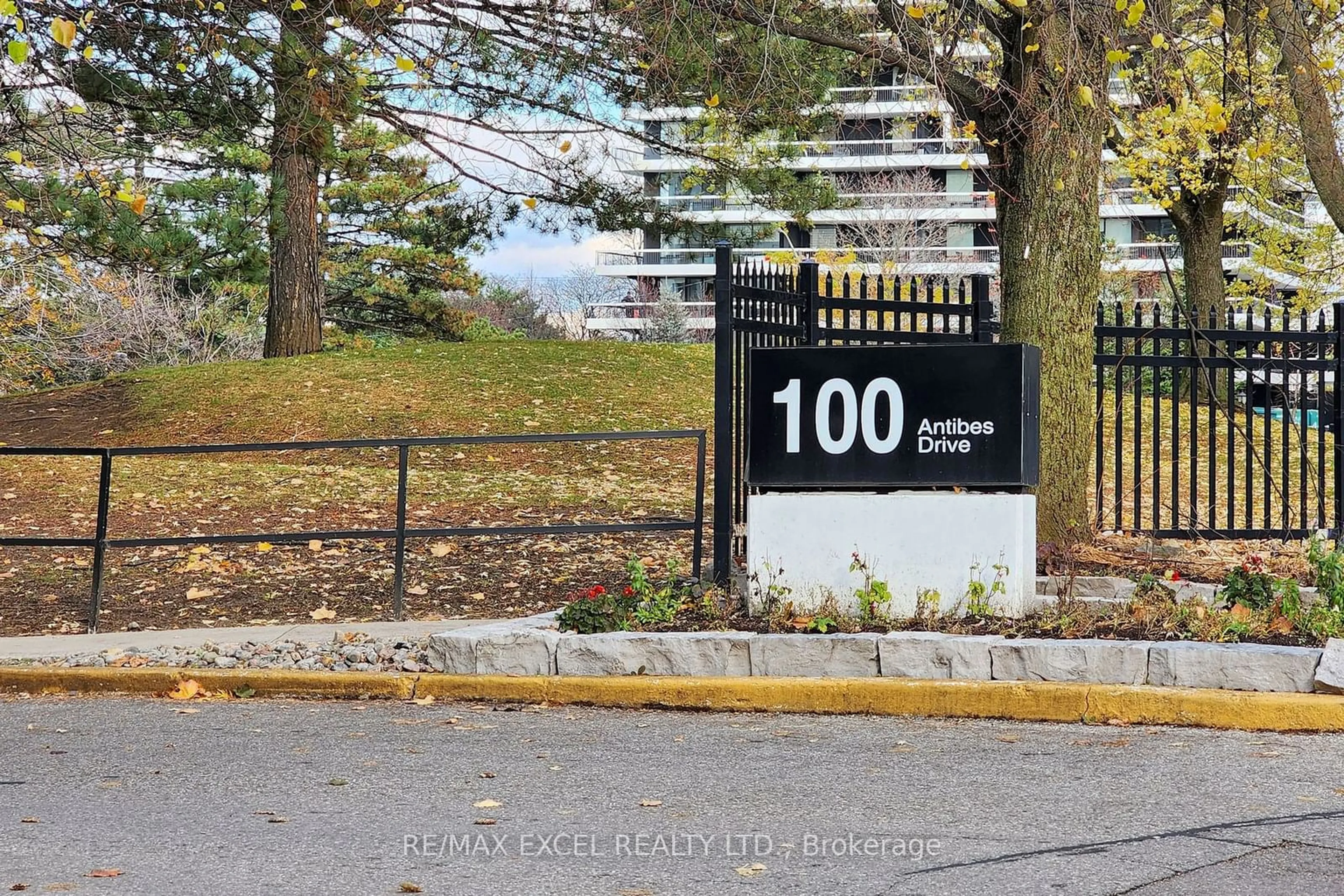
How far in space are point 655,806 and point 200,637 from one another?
4.95 meters

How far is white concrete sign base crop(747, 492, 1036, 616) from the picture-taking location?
7.69m

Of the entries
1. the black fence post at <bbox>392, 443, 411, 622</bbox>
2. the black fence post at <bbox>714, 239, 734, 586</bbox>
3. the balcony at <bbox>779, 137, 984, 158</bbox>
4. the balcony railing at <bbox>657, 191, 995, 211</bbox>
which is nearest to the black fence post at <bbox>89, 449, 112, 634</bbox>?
the black fence post at <bbox>392, 443, 411, 622</bbox>

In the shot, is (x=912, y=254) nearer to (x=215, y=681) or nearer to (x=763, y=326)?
(x=763, y=326)

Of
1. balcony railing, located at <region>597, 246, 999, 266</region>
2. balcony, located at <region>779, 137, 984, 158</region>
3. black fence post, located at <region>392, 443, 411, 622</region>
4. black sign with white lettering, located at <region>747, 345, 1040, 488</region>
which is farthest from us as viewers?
balcony railing, located at <region>597, 246, 999, 266</region>

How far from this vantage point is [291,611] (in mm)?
10406

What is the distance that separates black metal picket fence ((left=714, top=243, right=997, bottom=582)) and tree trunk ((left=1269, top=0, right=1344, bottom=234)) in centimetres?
369

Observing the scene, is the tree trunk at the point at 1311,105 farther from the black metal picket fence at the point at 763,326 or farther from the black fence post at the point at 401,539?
the black fence post at the point at 401,539

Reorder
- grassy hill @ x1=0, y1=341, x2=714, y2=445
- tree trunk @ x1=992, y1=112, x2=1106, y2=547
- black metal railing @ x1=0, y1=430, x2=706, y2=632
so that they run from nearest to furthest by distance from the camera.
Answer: black metal railing @ x1=0, y1=430, x2=706, y2=632 < tree trunk @ x1=992, y1=112, x2=1106, y2=547 < grassy hill @ x1=0, y1=341, x2=714, y2=445

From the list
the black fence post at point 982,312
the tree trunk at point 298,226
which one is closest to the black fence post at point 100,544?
the tree trunk at point 298,226

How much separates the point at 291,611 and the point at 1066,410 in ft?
19.5

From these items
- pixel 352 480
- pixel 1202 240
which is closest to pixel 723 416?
pixel 352 480

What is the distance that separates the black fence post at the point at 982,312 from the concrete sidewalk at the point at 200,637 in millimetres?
3802

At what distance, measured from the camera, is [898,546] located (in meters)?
7.79

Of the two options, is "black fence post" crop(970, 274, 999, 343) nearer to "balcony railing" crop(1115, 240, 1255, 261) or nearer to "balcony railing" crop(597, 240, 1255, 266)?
"balcony railing" crop(597, 240, 1255, 266)
